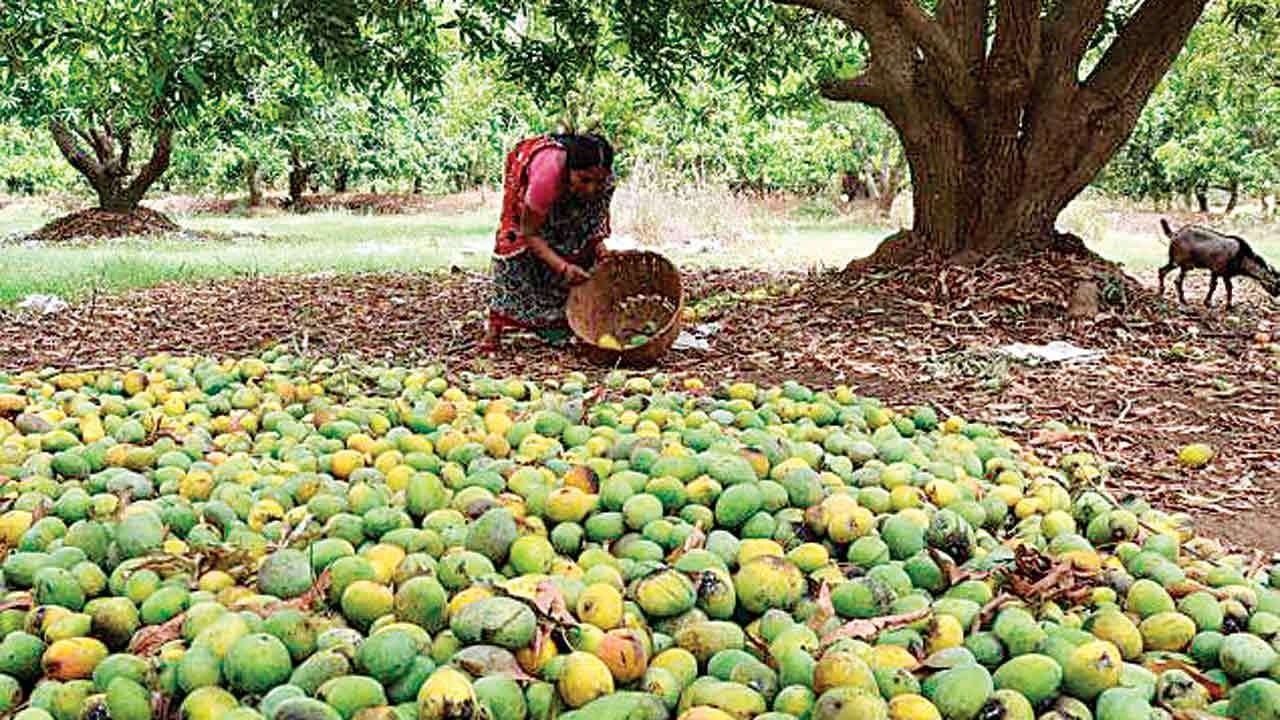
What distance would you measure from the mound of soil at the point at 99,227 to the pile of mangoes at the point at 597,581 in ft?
43.1

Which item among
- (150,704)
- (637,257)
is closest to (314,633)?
(150,704)

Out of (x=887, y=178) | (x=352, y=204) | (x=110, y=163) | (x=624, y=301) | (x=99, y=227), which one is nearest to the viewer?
(x=624, y=301)

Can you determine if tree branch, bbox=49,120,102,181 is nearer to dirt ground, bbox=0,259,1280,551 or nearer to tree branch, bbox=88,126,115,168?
tree branch, bbox=88,126,115,168

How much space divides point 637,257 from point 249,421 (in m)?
2.65

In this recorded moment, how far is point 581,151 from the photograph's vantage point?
5121 millimetres

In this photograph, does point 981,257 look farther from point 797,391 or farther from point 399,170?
point 399,170

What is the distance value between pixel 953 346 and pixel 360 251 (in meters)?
8.48

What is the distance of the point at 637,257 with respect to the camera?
5449 mm

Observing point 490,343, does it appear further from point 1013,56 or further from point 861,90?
point 1013,56

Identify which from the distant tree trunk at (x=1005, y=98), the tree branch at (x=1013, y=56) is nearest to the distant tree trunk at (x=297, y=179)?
the distant tree trunk at (x=1005, y=98)

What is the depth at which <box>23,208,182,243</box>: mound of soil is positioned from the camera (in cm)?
1461

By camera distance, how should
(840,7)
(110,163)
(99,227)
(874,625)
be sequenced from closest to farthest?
(874,625) < (840,7) < (99,227) < (110,163)

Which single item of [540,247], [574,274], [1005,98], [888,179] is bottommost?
[574,274]

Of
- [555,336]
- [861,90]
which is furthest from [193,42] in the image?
[861,90]
